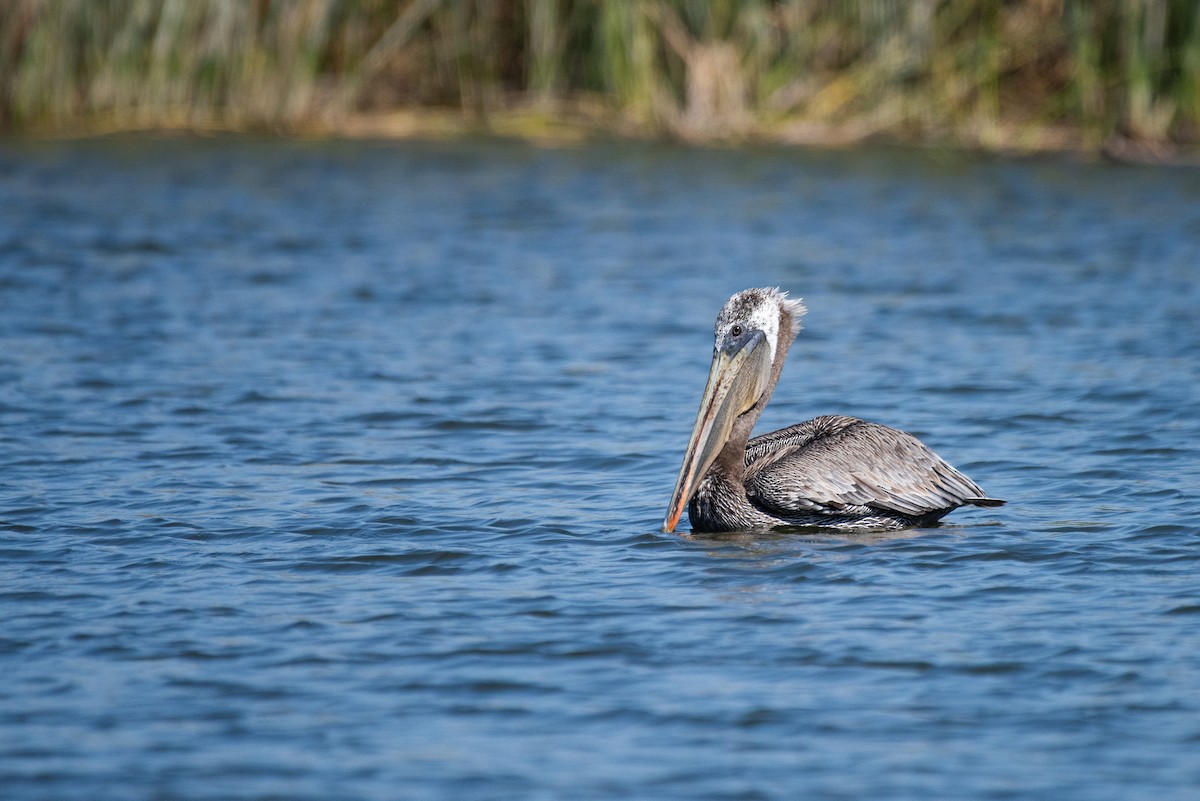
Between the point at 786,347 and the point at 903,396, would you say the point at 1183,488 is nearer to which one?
the point at 786,347

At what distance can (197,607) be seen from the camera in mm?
5785

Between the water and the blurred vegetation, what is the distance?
9.04 ft

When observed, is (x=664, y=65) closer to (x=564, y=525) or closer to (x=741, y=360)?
(x=741, y=360)

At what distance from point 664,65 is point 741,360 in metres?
13.0

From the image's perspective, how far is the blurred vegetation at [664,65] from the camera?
60.1ft

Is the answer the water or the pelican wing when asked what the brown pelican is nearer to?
the pelican wing

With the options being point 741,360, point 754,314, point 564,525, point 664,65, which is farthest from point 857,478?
point 664,65

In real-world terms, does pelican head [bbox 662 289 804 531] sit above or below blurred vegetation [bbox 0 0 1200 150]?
below

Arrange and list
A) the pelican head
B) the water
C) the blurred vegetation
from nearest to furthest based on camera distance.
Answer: the water → the pelican head → the blurred vegetation

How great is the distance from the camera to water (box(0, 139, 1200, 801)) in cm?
461

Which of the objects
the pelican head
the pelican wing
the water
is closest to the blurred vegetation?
the water

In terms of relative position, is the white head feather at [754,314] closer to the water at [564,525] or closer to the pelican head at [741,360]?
the pelican head at [741,360]

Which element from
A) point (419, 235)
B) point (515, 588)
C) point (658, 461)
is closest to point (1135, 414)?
point (658, 461)

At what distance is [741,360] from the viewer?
284 inches
